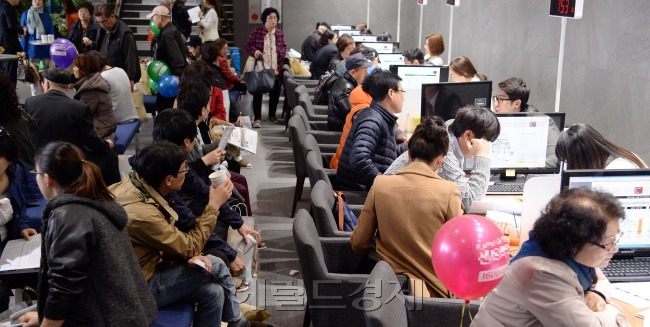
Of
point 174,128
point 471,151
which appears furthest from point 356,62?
point 174,128

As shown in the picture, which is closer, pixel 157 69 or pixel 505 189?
pixel 505 189

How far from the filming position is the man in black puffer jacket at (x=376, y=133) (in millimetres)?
4609

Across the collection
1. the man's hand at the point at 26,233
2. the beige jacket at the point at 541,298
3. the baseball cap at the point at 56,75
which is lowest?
the man's hand at the point at 26,233

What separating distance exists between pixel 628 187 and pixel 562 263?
0.99 m

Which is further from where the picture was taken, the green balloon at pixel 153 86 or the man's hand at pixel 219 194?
the green balloon at pixel 153 86

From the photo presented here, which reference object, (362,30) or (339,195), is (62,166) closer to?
(339,195)

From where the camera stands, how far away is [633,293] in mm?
2916

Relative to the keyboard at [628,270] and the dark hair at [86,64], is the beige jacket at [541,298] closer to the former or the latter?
the keyboard at [628,270]

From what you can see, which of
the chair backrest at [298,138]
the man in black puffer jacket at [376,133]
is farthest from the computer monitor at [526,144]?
the chair backrest at [298,138]

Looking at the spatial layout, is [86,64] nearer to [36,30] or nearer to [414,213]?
[414,213]

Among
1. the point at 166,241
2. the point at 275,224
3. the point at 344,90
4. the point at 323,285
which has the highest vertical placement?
the point at 344,90

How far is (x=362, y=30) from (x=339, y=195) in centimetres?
957

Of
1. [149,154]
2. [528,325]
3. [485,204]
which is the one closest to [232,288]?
[149,154]

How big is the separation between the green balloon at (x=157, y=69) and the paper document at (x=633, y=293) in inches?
224
